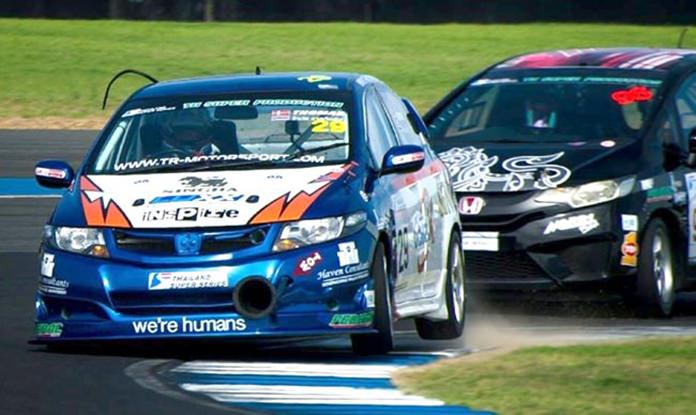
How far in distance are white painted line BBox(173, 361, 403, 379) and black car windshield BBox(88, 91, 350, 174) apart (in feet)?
3.52

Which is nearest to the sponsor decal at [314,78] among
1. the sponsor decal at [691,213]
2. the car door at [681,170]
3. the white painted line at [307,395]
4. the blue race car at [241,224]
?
the blue race car at [241,224]

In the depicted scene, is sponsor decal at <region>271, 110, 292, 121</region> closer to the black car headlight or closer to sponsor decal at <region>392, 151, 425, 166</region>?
sponsor decal at <region>392, 151, 425, 166</region>

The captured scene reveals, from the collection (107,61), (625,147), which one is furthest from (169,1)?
(625,147)

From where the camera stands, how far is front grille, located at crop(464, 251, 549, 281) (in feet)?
37.6

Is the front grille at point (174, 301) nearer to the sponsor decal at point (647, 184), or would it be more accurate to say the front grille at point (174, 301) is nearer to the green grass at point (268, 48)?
the sponsor decal at point (647, 184)

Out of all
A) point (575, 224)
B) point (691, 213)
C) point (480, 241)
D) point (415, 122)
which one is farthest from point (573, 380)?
point (691, 213)

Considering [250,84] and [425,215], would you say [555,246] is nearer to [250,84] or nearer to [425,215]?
[425,215]

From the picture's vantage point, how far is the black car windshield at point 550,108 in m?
12.1

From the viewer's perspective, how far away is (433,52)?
3628cm

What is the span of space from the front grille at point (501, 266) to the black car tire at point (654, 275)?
577 mm

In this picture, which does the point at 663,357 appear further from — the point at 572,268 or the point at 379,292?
the point at 572,268

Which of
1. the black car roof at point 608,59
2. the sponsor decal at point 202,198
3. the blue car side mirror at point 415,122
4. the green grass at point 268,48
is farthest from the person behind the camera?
the green grass at point 268,48

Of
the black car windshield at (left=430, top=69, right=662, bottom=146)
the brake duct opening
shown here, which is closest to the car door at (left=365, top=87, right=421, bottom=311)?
the brake duct opening

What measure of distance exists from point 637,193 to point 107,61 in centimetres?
2486
